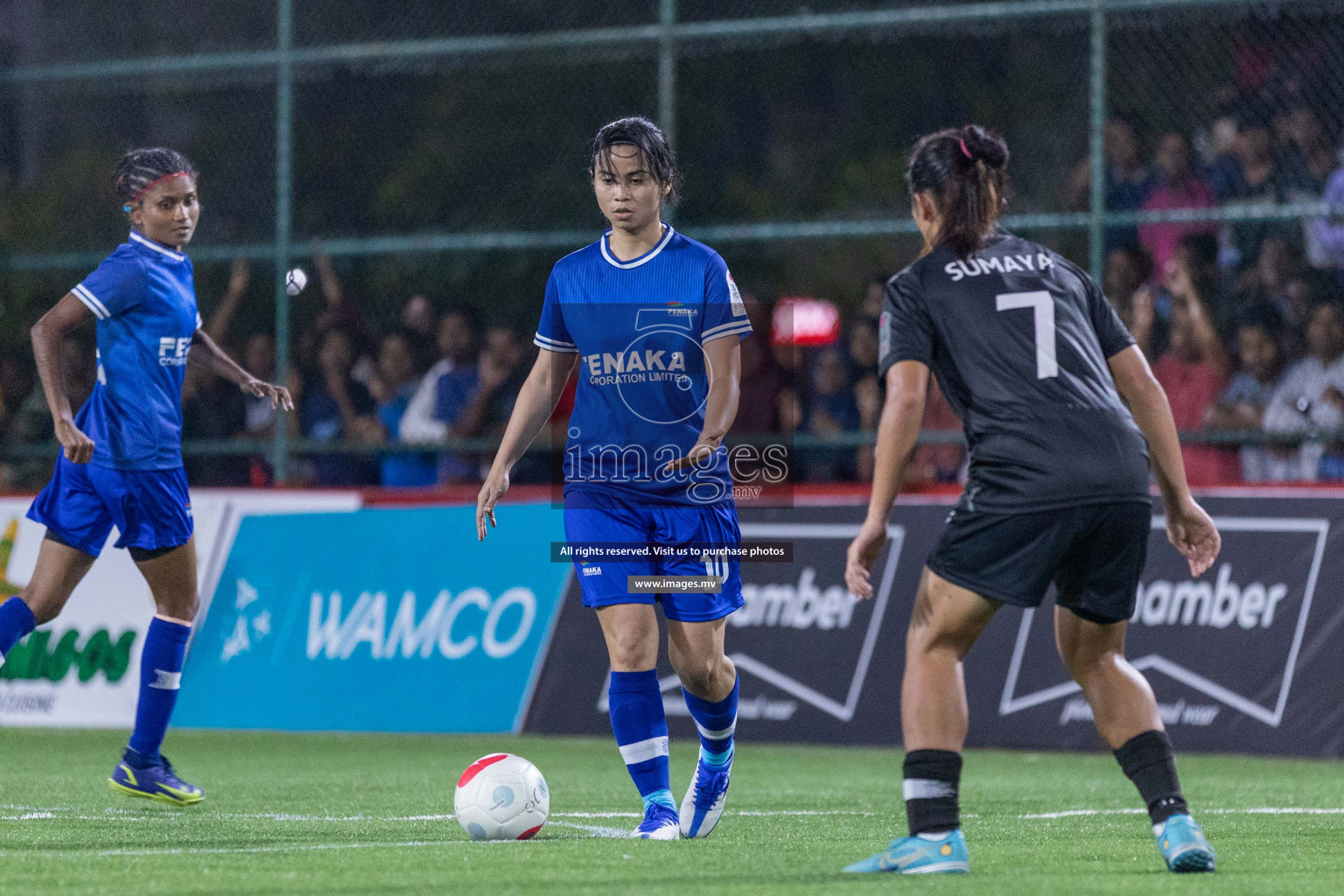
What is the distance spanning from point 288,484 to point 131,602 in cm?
144

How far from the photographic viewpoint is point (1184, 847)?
5.21m

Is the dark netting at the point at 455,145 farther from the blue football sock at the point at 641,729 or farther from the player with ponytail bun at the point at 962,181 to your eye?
the player with ponytail bun at the point at 962,181

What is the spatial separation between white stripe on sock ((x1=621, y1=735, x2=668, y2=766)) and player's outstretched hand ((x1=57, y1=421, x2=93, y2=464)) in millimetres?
2453

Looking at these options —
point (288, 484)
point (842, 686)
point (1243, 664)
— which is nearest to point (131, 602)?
point (288, 484)

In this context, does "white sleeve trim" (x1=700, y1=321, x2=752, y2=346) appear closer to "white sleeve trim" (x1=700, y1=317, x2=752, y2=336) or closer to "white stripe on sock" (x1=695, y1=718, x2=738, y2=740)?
→ "white sleeve trim" (x1=700, y1=317, x2=752, y2=336)

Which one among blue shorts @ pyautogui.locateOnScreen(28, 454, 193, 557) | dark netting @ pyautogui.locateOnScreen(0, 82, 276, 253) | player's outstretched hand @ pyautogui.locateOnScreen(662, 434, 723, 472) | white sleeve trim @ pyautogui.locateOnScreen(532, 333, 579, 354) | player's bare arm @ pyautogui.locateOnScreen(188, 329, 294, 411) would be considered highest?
dark netting @ pyautogui.locateOnScreen(0, 82, 276, 253)

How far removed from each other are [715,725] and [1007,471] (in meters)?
1.80

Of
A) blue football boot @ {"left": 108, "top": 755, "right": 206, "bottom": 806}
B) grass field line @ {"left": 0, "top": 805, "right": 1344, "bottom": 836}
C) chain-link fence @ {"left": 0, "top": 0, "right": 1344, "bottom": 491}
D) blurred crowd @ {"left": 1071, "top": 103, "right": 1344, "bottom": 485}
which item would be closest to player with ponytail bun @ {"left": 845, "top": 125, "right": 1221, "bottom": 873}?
grass field line @ {"left": 0, "top": 805, "right": 1344, "bottom": 836}

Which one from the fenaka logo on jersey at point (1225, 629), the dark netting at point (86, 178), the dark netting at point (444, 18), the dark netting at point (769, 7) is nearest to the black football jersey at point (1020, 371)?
the fenaka logo on jersey at point (1225, 629)

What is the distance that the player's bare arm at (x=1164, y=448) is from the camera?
5312 millimetres

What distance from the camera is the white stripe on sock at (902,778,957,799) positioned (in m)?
5.11

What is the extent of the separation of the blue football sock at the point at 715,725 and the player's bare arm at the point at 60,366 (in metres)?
2.55

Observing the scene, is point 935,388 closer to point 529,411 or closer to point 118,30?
point 529,411

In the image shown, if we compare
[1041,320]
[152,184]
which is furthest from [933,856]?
[152,184]
